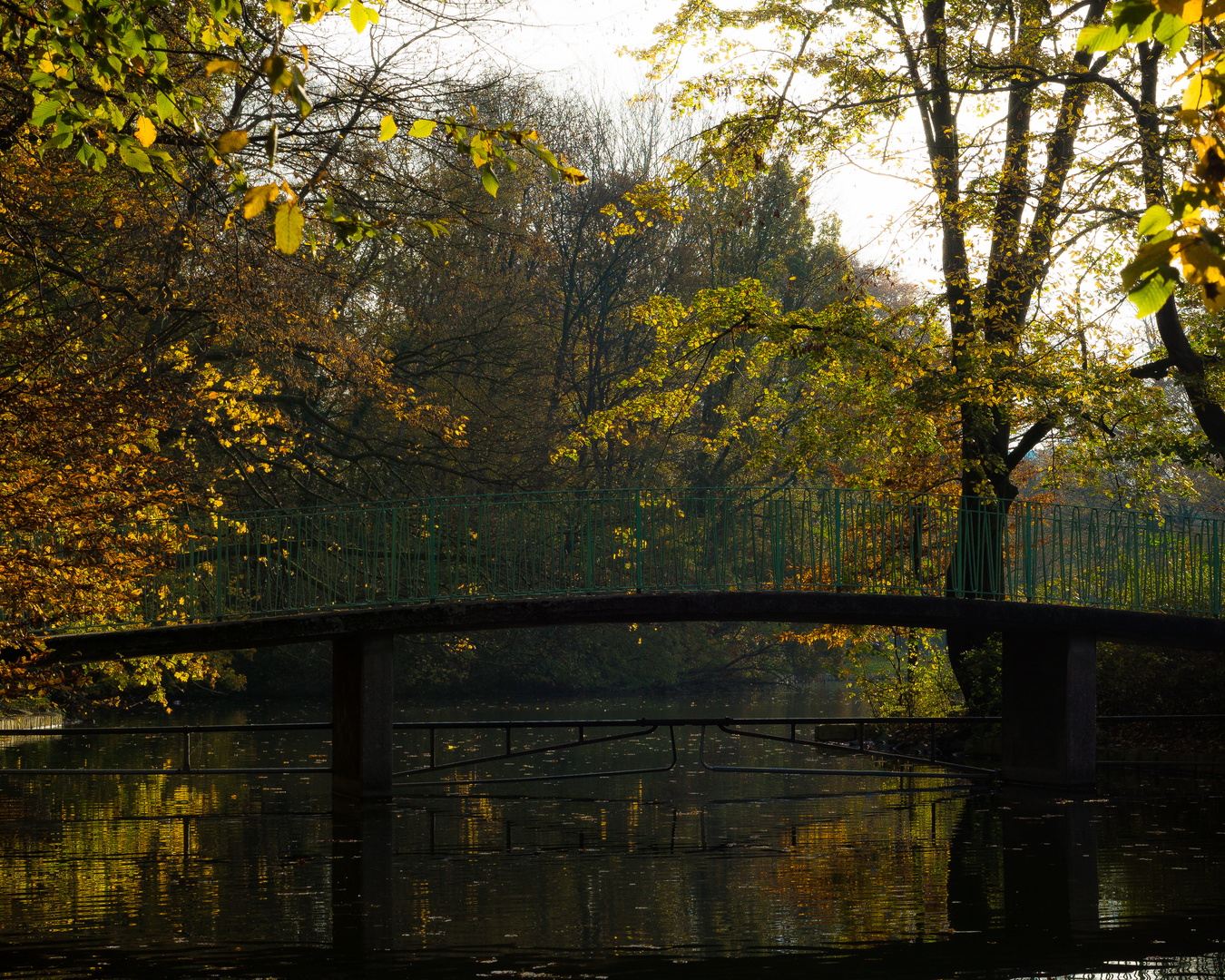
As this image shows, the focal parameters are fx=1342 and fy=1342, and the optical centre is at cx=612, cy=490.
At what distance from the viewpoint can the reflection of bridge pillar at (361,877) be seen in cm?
870

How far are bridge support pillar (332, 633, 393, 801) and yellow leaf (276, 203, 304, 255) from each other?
1166 centimetres

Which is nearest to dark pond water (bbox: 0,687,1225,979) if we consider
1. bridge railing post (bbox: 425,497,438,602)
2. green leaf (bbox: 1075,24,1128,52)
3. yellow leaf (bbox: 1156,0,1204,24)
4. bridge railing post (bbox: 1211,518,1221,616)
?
bridge railing post (bbox: 1211,518,1221,616)

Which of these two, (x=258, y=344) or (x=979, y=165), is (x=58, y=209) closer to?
(x=258, y=344)

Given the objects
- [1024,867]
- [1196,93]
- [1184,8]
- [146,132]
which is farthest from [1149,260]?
[1024,867]

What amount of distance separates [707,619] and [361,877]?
607cm

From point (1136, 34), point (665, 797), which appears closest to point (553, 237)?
point (665, 797)

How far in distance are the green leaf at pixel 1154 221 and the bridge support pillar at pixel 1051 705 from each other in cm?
1425

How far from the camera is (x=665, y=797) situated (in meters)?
16.6

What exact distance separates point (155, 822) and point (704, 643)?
30.4 m

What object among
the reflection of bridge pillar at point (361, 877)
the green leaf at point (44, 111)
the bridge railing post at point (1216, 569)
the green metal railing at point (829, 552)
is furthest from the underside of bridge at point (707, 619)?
the green leaf at point (44, 111)

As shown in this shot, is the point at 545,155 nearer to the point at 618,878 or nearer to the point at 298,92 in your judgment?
the point at 298,92

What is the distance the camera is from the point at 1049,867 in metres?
11.6

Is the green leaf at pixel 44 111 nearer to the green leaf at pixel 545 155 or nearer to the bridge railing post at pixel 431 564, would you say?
the green leaf at pixel 545 155

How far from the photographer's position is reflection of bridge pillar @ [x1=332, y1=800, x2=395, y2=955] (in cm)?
870
